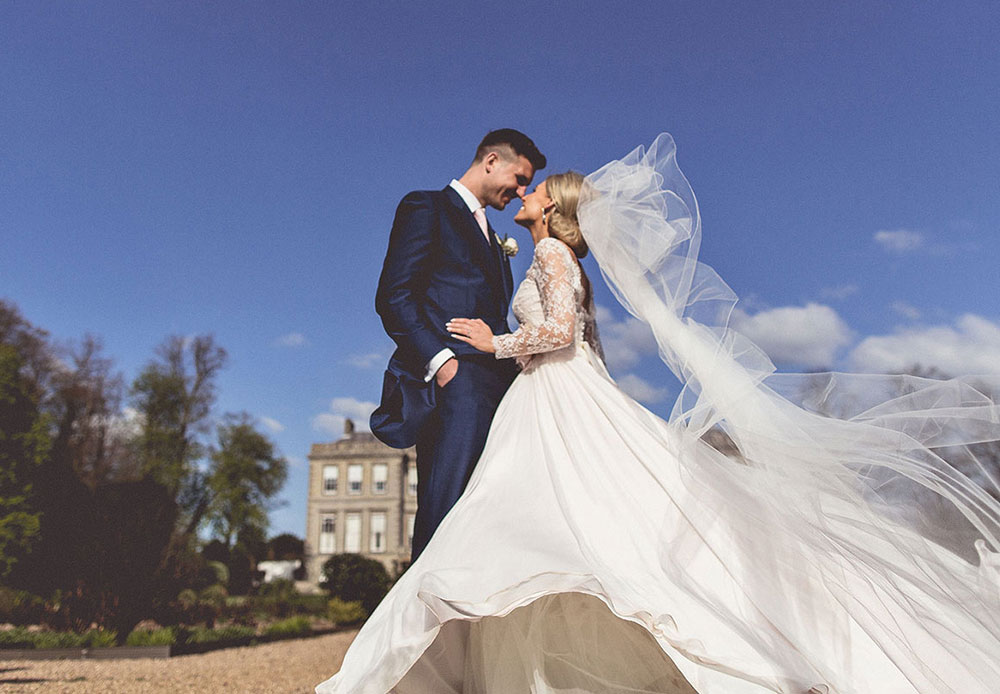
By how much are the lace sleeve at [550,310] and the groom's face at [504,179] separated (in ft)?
1.95

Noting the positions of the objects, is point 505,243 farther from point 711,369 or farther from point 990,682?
point 990,682

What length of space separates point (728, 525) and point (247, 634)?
503 inches

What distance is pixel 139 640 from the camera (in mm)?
10602

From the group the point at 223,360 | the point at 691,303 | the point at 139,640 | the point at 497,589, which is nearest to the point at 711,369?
the point at 691,303

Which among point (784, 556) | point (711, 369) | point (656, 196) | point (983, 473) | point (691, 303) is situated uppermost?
point (656, 196)

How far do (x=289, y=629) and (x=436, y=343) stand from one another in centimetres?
1277

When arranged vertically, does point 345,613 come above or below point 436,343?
below

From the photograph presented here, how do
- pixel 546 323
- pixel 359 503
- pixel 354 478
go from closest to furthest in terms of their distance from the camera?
pixel 546 323
pixel 359 503
pixel 354 478

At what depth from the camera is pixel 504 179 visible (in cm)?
422

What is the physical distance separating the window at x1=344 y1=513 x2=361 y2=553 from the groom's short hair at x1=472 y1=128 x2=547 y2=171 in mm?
46653

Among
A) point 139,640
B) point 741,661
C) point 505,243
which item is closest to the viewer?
point 741,661

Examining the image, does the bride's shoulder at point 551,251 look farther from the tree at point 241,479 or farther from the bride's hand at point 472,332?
the tree at point 241,479

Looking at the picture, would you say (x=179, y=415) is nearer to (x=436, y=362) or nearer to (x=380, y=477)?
→ (x=380, y=477)

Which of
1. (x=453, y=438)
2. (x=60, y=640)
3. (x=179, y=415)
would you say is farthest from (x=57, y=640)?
(x=179, y=415)
